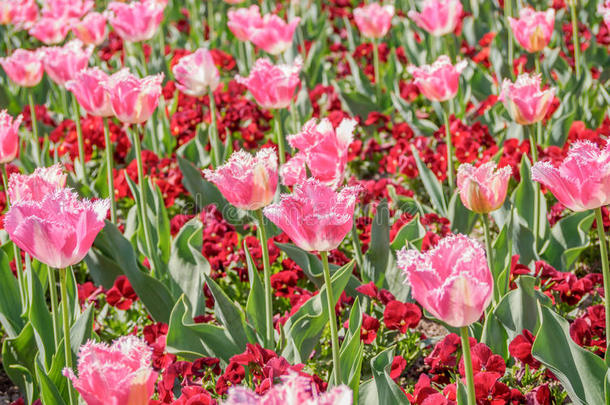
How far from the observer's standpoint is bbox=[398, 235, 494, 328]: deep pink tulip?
1328mm

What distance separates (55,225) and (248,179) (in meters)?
0.46

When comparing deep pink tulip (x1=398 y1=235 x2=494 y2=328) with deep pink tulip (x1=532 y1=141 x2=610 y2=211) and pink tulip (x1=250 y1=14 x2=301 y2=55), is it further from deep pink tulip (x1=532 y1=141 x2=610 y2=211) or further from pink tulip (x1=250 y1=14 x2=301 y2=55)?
pink tulip (x1=250 y1=14 x2=301 y2=55)

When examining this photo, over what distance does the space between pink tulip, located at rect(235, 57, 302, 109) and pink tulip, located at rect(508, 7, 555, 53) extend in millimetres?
1134

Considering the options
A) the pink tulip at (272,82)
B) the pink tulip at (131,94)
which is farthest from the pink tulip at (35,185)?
the pink tulip at (272,82)

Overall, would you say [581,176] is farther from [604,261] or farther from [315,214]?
[315,214]

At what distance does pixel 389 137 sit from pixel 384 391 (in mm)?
2881

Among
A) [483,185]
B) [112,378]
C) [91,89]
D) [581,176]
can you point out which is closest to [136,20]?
[91,89]

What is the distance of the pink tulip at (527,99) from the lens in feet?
8.18

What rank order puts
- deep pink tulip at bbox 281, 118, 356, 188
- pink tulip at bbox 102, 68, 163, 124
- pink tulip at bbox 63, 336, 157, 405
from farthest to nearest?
pink tulip at bbox 102, 68, 163, 124, deep pink tulip at bbox 281, 118, 356, 188, pink tulip at bbox 63, 336, 157, 405

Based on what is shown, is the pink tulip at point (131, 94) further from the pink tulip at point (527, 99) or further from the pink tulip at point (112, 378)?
the pink tulip at point (112, 378)

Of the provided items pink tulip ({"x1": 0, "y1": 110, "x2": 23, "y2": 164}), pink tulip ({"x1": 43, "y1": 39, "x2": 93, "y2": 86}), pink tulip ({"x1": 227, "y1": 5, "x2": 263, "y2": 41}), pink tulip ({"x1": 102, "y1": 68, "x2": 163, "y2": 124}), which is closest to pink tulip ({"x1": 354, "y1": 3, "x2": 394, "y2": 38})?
pink tulip ({"x1": 227, "y1": 5, "x2": 263, "y2": 41})

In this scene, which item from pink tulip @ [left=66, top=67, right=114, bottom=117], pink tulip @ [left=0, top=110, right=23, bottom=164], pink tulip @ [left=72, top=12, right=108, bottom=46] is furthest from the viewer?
pink tulip @ [left=72, top=12, right=108, bottom=46]

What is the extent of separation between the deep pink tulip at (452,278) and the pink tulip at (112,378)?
0.47m

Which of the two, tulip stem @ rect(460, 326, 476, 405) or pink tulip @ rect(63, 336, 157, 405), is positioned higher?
pink tulip @ rect(63, 336, 157, 405)
